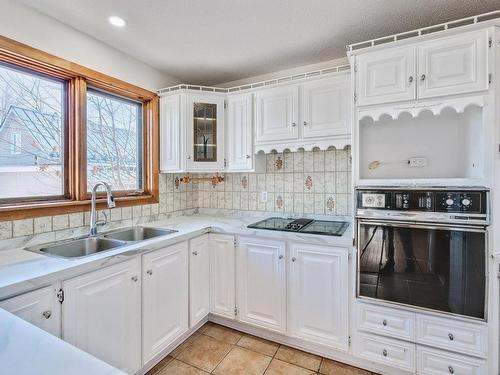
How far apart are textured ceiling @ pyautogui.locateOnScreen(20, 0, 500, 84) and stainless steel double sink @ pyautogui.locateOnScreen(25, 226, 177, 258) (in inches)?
58.2

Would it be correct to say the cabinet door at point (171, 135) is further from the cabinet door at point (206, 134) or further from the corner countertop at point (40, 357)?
the corner countertop at point (40, 357)

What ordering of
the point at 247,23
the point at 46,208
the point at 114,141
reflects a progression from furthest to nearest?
1. the point at 114,141
2. the point at 247,23
3. the point at 46,208

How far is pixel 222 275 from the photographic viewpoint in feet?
7.66

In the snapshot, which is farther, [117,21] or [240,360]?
[240,360]

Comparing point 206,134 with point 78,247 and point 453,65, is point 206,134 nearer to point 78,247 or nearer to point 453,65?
point 78,247

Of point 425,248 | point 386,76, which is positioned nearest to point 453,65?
point 386,76

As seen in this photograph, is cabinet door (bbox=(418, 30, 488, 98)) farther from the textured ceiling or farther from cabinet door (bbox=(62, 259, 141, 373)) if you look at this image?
cabinet door (bbox=(62, 259, 141, 373))

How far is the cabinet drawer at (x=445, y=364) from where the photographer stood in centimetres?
155

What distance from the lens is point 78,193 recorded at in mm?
1992

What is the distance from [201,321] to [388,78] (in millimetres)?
2348

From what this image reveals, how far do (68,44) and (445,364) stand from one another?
317cm

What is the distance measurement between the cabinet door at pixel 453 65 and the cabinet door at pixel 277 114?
0.92m

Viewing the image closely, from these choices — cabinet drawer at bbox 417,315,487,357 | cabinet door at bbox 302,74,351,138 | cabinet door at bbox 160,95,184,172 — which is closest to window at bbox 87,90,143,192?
cabinet door at bbox 160,95,184,172

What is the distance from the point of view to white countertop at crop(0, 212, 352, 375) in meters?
0.62
